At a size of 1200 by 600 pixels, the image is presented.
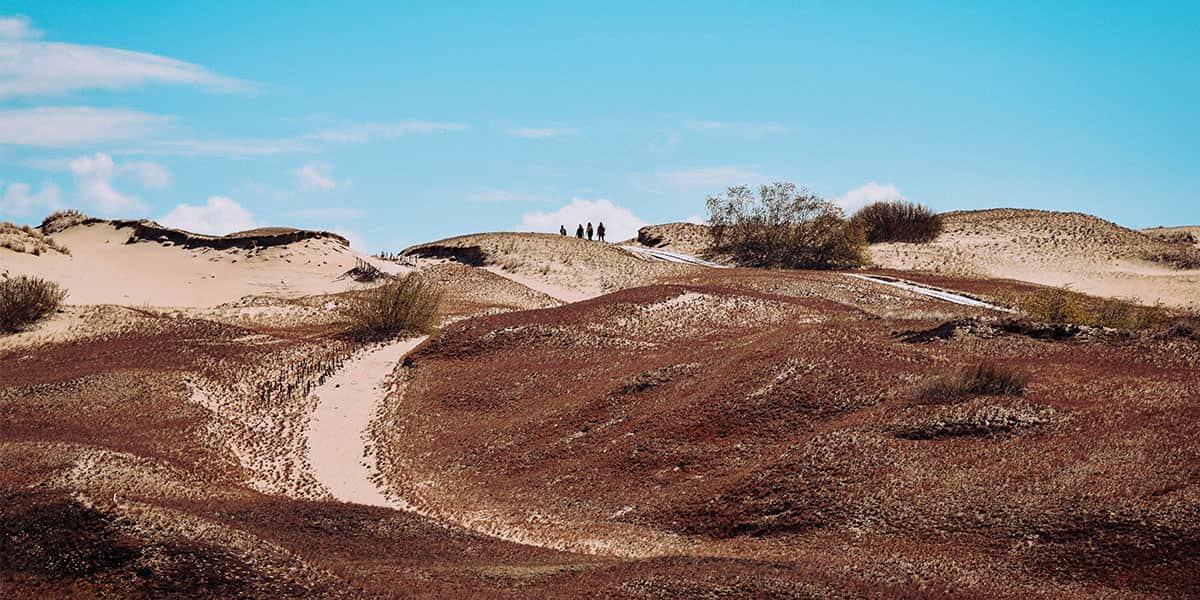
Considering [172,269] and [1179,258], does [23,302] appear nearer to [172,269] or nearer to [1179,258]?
[172,269]

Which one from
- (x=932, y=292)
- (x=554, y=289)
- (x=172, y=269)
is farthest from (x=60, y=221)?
(x=932, y=292)

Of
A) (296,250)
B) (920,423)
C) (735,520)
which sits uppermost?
(296,250)

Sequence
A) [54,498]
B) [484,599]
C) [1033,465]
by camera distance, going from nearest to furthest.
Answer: [484,599] < [54,498] < [1033,465]

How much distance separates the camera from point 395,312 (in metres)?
46.7

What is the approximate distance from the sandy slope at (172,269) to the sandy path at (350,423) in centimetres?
2053

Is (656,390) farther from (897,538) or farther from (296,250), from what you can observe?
(296,250)

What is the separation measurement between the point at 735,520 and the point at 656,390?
9766 millimetres

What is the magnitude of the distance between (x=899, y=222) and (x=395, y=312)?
→ 47258 mm

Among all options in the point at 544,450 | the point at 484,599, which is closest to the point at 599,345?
the point at 544,450

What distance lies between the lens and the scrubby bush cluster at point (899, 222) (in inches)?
3196

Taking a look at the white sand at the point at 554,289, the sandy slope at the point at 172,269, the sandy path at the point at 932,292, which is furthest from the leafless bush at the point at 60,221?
the sandy path at the point at 932,292

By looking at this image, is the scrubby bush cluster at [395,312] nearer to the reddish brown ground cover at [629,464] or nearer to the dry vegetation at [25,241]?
the reddish brown ground cover at [629,464]

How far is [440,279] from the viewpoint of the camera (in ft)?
206

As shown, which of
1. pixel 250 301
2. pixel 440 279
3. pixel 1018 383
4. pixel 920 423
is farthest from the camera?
pixel 440 279
